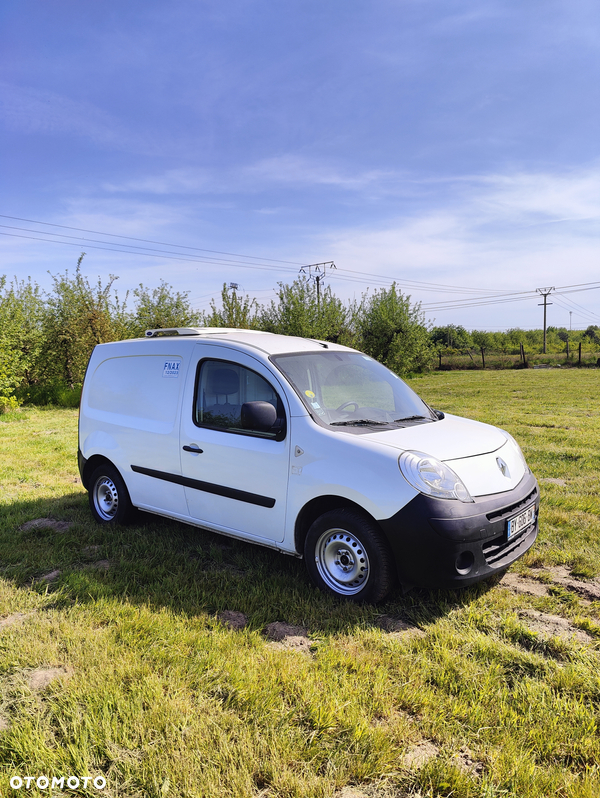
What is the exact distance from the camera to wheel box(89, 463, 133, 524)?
529cm

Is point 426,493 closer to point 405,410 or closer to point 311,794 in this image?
point 405,410

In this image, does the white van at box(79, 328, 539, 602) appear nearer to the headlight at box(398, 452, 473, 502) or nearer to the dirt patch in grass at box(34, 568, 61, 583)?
the headlight at box(398, 452, 473, 502)

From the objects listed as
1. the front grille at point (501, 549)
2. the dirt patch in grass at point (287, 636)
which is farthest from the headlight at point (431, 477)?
the dirt patch in grass at point (287, 636)

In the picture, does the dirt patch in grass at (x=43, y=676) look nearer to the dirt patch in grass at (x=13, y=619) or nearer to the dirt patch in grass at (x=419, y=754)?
the dirt patch in grass at (x=13, y=619)

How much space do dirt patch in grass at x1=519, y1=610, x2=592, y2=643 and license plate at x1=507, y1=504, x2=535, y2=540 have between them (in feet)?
1.69

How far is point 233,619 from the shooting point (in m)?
3.49

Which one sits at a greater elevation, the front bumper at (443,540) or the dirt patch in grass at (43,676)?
the front bumper at (443,540)

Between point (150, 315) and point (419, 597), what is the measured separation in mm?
20460

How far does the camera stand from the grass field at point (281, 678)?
2.24 metres

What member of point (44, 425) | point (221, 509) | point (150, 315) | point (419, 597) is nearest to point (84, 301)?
point (150, 315)

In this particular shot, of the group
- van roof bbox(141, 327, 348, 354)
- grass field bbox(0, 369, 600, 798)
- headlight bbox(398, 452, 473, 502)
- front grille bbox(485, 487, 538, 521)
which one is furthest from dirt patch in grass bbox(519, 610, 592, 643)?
van roof bbox(141, 327, 348, 354)

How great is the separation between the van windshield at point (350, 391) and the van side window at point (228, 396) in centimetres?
22

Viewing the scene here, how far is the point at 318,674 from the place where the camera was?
2.84 metres

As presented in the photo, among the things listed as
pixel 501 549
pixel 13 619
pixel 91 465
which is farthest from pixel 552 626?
pixel 91 465
